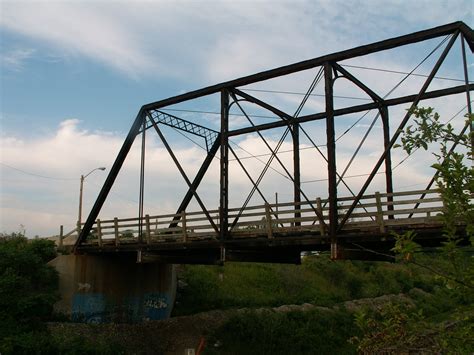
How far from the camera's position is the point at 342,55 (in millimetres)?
16234

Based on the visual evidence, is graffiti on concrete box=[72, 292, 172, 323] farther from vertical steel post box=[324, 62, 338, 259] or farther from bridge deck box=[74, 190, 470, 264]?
vertical steel post box=[324, 62, 338, 259]

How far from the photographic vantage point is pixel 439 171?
4.19 m

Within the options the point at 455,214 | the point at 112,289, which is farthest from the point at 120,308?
the point at 455,214

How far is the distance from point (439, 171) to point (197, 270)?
3423 centimetres

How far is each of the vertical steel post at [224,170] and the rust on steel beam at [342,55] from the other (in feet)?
2.57

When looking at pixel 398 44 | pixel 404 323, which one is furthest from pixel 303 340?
pixel 404 323

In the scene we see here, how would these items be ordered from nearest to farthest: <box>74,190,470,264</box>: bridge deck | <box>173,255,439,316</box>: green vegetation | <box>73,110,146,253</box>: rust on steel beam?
<box>74,190,470,264</box>: bridge deck
<box>73,110,146,253</box>: rust on steel beam
<box>173,255,439,316</box>: green vegetation

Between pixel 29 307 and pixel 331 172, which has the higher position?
pixel 331 172

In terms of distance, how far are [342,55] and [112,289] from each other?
16157 millimetres

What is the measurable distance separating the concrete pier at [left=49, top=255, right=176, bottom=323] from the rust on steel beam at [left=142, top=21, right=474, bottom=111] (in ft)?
31.2

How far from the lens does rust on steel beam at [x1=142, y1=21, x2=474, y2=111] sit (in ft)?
46.5

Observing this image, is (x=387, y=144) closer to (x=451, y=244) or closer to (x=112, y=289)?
(x=112, y=289)

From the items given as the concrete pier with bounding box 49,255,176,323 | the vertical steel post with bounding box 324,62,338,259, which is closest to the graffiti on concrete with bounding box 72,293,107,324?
the concrete pier with bounding box 49,255,176,323

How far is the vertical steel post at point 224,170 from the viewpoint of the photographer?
1877cm
